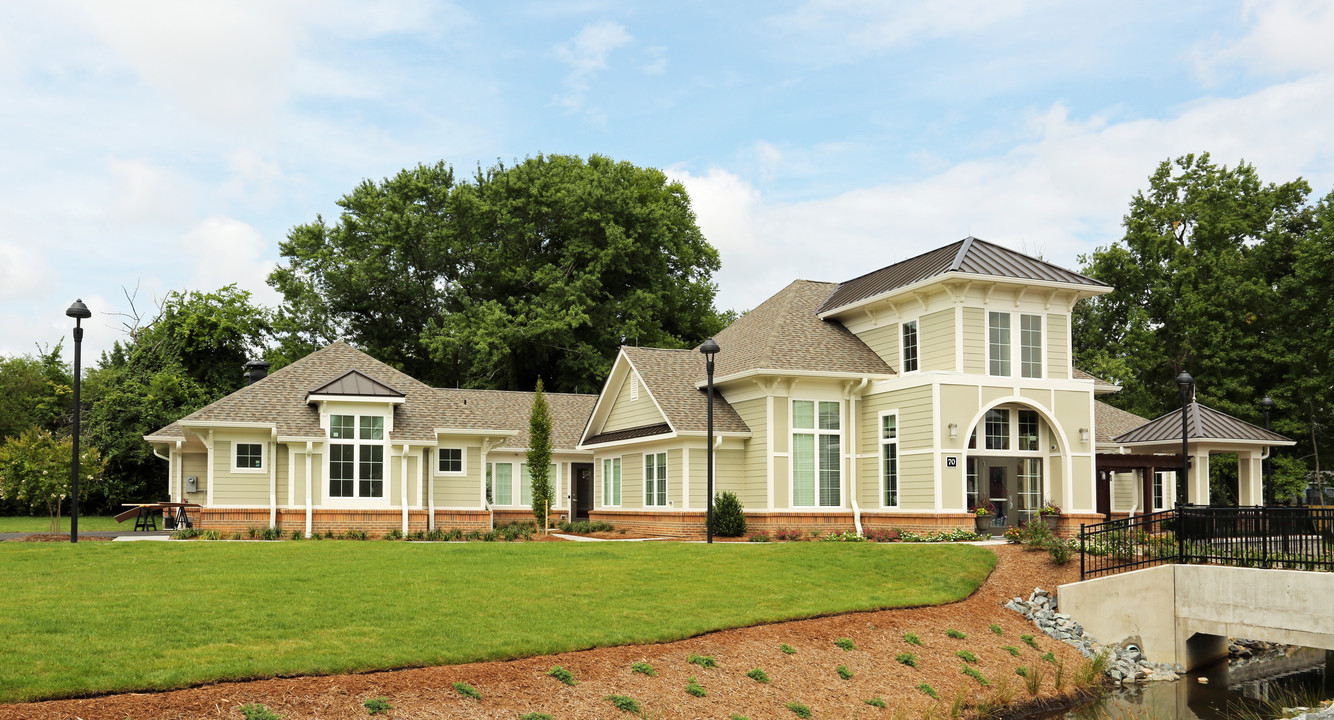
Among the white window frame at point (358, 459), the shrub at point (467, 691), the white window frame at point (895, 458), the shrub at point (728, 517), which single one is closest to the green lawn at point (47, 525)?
the white window frame at point (358, 459)

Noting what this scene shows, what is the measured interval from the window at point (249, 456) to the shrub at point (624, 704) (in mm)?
19582

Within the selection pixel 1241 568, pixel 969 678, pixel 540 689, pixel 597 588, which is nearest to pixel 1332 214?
pixel 1241 568


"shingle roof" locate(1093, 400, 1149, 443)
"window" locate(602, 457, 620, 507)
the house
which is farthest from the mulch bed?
"shingle roof" locate(1093, 400, 1149, 443)

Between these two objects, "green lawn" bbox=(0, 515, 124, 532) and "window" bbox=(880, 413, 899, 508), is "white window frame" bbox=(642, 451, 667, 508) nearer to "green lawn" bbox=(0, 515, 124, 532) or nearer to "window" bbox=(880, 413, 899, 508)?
"window" bbox=(880, 413, 899, 508)

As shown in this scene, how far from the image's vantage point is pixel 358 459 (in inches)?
1115

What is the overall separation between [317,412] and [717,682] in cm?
1930

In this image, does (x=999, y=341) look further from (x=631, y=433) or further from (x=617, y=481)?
(x=617, y=481)

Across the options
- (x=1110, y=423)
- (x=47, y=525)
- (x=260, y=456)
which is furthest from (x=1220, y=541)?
(x=47, y=525)

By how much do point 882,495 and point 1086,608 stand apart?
8728 mm

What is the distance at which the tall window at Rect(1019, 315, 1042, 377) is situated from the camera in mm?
25750

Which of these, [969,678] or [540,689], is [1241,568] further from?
[540,689]

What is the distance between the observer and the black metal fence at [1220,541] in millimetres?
16688

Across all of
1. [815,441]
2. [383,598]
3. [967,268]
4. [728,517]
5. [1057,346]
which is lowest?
[728,517]

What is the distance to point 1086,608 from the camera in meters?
17.8
